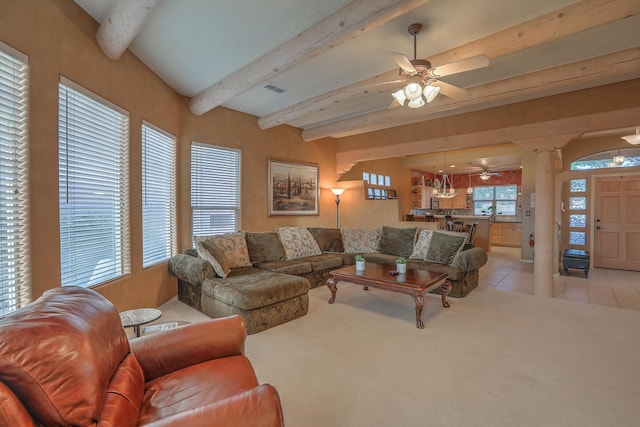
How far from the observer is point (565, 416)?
6.03ft

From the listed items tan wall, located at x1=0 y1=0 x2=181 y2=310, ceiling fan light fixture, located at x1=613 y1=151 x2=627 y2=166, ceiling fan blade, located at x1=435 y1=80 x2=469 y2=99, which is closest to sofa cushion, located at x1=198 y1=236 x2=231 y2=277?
tan wall, located at x1=0 y1=0 x2=181 y2=310

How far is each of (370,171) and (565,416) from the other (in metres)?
7.07

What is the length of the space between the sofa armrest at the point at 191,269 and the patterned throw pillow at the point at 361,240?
8.96 feet

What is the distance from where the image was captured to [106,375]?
113cm

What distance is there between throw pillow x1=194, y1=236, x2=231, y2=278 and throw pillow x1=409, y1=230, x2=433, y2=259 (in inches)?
115

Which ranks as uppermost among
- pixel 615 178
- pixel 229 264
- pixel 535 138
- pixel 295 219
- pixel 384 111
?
pixel 384 111

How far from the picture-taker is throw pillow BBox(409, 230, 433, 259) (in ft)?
15.9

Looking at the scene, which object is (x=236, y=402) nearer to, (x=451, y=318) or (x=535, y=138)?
(x=451, y=318)

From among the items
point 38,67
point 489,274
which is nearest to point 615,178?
point 489,274

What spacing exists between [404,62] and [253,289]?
8.19 ft

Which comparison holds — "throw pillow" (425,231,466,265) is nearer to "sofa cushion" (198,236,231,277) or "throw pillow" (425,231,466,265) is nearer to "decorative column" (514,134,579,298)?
"decorative column" (514,134,579,298)

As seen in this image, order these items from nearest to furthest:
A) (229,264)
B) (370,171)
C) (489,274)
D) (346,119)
Answer: (229,264) → (346,119) → (489,274) → (370,171)

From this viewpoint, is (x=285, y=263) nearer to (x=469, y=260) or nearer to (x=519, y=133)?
(x=469, y=260)

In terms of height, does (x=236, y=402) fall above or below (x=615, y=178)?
below
